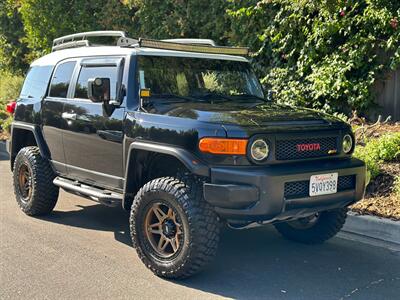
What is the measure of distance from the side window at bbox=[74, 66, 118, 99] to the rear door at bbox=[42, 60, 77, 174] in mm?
208

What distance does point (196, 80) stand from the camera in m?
5.18

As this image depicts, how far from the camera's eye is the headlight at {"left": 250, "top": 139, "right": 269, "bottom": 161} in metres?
4.04

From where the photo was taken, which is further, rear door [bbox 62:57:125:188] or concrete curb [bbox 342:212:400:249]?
concrete curb [bbox 342:212:400:249]

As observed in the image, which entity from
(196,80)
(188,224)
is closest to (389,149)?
(196,80)

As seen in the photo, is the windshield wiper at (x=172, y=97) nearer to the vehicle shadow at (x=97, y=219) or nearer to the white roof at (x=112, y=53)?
the white roof at (x=112, y=53)

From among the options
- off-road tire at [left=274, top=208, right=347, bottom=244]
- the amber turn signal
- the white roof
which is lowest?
off-road tire at [left=274, top=208, right=347, bottom=244]

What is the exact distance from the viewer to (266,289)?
4.17 m

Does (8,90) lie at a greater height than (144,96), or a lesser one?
lesser

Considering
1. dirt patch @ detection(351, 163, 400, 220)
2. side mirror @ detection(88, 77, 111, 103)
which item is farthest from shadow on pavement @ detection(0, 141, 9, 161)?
dirt patch @ detection(351, 163, 400, 220)

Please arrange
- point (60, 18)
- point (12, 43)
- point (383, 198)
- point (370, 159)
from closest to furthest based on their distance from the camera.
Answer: point (383, 198) → point (370, 159) → point (60, 18) → point (12, 43)

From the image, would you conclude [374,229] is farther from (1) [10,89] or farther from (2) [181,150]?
(1) [10,89]

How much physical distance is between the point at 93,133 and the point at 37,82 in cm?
168

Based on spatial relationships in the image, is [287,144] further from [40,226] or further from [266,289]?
[40,226]

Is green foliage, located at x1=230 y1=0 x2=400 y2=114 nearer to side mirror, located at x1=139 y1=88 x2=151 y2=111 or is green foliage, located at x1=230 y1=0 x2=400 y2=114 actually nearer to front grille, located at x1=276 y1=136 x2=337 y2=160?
front grille, located at x1=276 y1=136 x2=337 y2=160
